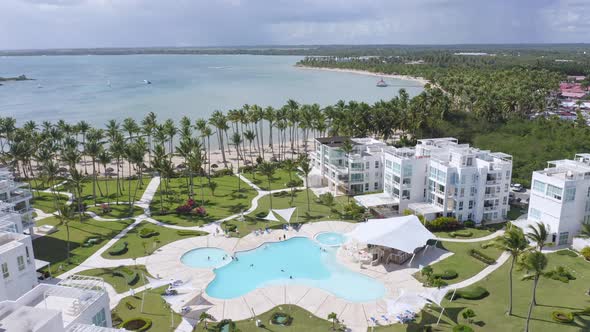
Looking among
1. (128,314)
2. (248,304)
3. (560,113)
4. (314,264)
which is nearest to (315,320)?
(248,304)

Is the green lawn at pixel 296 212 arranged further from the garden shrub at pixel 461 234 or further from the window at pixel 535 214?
the window at pixel 535 214

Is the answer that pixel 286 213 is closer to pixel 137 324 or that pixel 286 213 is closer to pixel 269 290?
pixel 269 290

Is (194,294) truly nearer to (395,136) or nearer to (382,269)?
(382,269)

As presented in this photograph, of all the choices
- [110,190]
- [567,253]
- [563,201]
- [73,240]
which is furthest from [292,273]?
[110,190]

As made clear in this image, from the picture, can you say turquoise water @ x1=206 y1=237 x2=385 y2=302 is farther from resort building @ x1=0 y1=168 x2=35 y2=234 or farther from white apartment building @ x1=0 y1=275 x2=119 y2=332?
resort building @ x1=0 y1=168 x2=35 y2=234

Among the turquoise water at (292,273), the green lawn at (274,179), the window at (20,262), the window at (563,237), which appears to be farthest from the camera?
the green lawn at (274,179)

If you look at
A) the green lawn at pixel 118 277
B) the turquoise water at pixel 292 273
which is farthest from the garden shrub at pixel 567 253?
the green lawn at pixel 118 277
